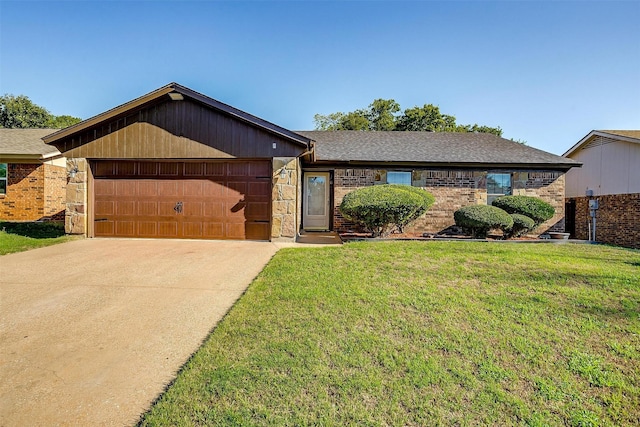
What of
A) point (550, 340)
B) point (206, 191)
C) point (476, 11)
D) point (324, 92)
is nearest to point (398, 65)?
point (476, 11)

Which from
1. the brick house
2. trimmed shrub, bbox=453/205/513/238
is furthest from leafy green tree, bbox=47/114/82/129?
trimmed shrub, bbox=453/205/513/238

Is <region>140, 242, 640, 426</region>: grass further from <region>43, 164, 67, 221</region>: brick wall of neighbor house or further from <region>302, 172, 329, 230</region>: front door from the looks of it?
<region>43, 164, 67, 221</region>: brick wall of neighbor house

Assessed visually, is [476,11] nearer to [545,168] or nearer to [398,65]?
[398,65]

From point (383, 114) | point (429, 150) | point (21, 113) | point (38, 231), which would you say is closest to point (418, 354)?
point (429, 150)

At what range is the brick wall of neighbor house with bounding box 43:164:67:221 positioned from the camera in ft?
46.5

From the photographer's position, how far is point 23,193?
45.9ft

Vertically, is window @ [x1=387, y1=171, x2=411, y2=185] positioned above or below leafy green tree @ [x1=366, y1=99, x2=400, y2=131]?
below

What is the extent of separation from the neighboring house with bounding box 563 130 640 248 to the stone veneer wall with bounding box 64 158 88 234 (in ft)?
58.3

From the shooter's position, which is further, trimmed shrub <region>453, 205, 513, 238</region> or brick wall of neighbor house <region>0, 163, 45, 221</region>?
brick wall of neighbor house <region>0, 163, 45, 221</region>

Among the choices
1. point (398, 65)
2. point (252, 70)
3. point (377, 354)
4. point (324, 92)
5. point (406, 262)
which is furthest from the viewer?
point (324, 92)

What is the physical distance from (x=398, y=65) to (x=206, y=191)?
9.66 meters

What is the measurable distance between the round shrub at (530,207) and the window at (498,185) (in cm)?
101

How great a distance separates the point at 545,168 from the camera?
1218 cm

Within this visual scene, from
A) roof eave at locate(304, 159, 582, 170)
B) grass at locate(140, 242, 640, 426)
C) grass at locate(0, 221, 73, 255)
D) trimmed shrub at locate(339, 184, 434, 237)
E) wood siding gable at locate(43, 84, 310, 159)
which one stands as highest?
wood siding gable at locate(43, 84, 310, 159)
